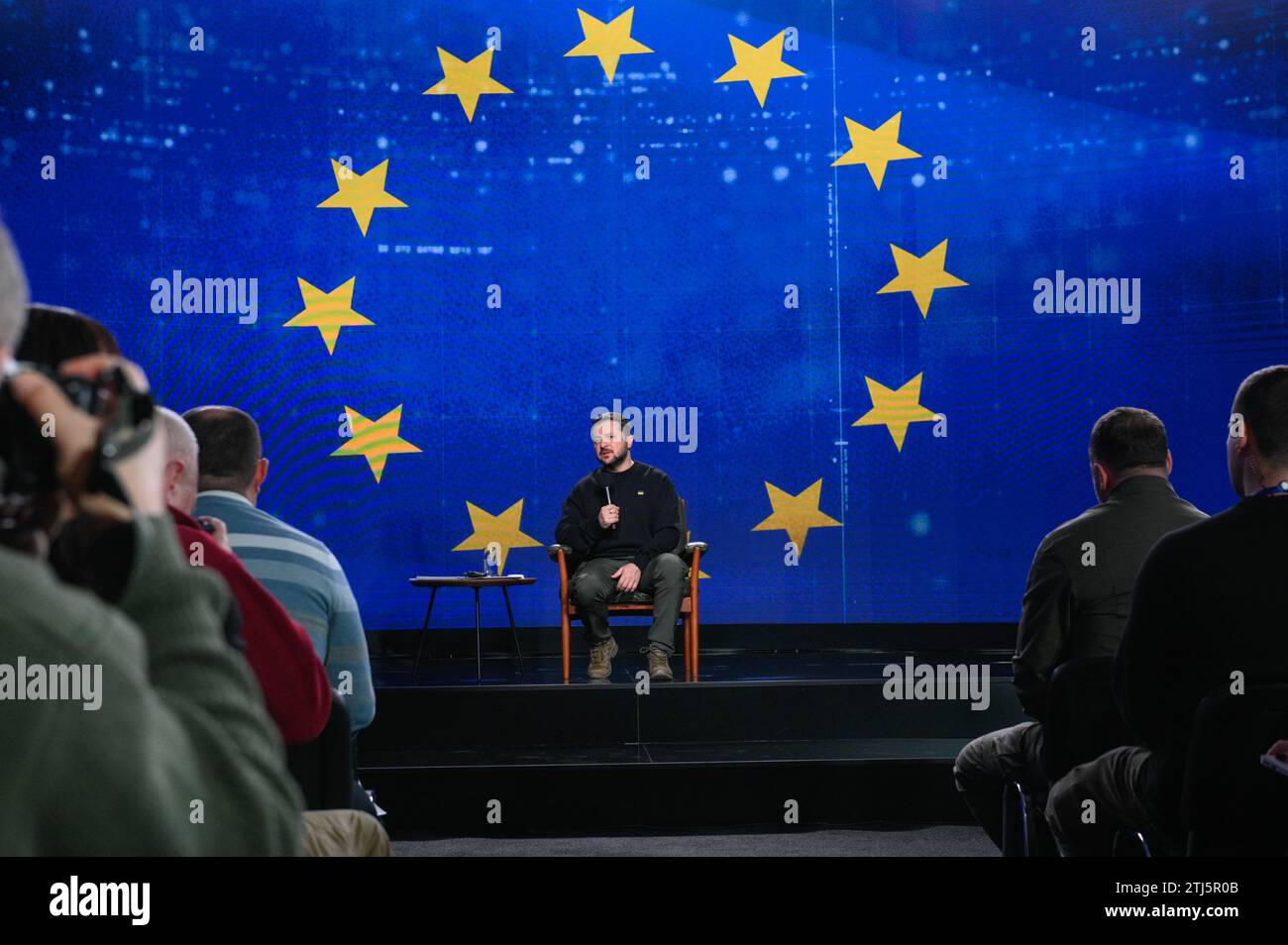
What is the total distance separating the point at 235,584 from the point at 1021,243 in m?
5.45

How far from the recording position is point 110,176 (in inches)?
236

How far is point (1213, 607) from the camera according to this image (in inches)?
70.4

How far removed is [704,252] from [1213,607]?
4.73 metres

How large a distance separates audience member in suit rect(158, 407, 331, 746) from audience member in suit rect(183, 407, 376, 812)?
35 centimetres

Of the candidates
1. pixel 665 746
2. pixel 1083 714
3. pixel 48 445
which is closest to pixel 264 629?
pixel 48 445

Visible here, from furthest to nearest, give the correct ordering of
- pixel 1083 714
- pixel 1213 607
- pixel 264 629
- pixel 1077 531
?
1. pixel 1077 531
2. pixel 1083 714
3. pixel 1213 607
4. pixel 264 629

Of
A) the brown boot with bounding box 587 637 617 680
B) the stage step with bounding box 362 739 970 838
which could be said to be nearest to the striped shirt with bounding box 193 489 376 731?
the stage step with bounding box 362 739 970 838

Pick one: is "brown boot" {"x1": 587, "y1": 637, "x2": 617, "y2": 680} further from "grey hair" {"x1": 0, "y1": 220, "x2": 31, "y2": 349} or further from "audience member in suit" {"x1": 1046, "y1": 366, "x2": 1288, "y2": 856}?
"grey hair" {"x1": 0, "y1": 220, "x2": 31, "y2": 349}

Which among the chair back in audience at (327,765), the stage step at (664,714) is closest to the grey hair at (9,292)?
the chair back in audience at (327,765)

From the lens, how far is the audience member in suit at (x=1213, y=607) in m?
1.78

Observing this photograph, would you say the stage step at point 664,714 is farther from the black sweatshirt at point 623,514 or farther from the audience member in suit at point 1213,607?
the audience member in suit at point 1213,607

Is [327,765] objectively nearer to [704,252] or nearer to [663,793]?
[663,793]

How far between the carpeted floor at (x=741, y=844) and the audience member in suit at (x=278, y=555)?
1.57 m

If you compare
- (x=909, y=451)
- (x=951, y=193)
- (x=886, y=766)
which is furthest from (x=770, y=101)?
(x=886, y=766)
